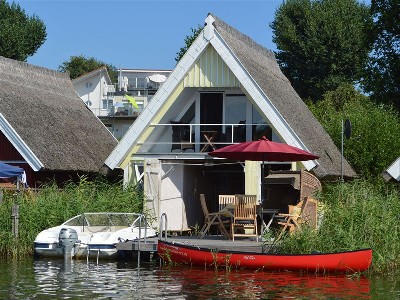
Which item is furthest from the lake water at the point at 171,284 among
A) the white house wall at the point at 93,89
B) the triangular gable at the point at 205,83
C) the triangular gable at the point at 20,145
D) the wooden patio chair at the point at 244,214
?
the white house wall at the point at 93,89

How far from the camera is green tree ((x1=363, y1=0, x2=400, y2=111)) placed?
4041cm

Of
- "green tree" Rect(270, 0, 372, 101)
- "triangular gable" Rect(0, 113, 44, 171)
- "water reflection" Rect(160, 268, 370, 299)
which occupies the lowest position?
"water reflection" Rect(160, 268, 370, 299)

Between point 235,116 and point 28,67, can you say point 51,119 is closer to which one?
point 28,67

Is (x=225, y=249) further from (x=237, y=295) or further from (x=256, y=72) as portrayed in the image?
(x=256, y=72)

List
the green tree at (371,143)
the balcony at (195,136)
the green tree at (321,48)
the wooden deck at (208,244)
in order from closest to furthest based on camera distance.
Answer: the wooden deck at (208,244) < the balcony at (195,136) < the green tree at (371,143) < the green tree at (321,48)

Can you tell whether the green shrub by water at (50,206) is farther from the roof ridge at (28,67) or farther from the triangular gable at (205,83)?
the roof ridge at (28,67)

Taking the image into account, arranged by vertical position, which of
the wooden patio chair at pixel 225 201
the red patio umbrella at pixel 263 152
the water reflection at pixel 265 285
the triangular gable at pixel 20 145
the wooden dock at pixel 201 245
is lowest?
the water reflection at pixel 265 285

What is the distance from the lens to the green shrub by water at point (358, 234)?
68.2 feet

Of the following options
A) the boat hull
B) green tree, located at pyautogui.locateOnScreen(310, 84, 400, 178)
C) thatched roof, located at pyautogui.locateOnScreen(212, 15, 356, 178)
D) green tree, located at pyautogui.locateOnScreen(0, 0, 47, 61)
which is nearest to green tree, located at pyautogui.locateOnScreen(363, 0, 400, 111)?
green tree, located at pyautogui.locateOnScreen(310, 84, 400, 178)

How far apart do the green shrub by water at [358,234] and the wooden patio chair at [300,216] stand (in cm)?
72

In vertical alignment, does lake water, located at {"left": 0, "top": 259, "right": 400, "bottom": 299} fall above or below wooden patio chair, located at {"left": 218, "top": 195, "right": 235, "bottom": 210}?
below

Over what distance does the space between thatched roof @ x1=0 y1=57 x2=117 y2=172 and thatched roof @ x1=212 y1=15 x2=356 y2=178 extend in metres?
7.41

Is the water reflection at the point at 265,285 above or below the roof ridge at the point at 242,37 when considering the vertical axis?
below

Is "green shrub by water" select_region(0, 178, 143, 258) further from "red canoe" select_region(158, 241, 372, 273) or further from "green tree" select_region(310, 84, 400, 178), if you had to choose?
"green tree" select_region(310, 84, 400, 178)
